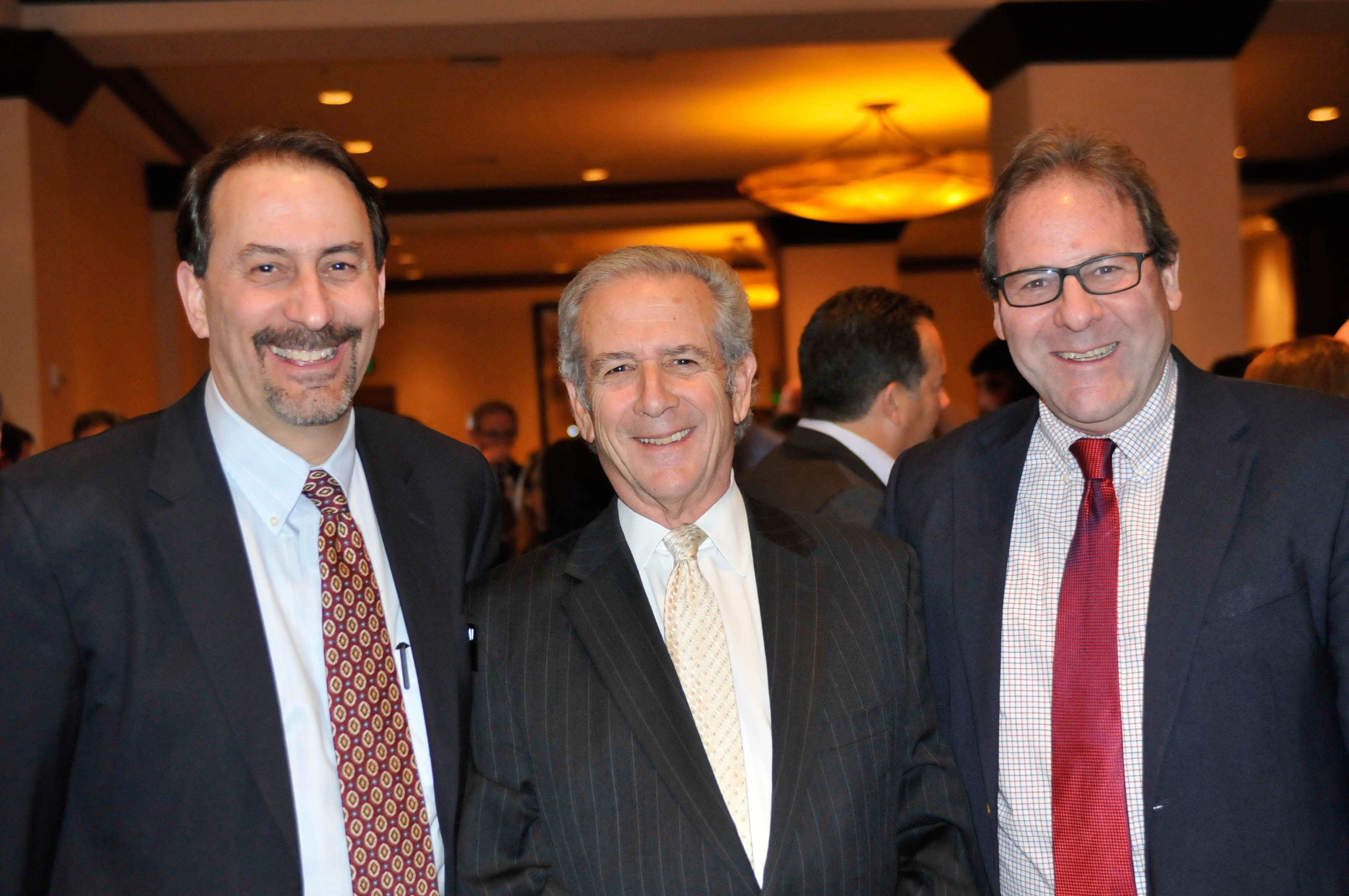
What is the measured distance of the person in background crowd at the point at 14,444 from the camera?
15.4 ft

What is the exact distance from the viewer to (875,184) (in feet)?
26.3

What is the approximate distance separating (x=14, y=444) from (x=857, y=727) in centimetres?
427

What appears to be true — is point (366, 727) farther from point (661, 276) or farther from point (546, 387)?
point (546, 387)

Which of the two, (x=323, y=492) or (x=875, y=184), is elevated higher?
(x=875, y=184)

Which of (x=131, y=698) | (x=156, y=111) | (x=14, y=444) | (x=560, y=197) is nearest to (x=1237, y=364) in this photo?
(x=131, y=698)

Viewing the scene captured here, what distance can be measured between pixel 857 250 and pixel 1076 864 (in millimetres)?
10650

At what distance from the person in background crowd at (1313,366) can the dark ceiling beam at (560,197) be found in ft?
28.6

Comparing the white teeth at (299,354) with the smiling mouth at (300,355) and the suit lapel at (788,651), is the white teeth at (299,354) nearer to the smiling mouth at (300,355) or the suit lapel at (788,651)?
the smiling mouth at (300,355)

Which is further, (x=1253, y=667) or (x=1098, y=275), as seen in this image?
(x=1098, y=275)

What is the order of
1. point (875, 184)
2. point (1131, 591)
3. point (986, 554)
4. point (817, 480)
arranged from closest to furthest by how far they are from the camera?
point (1131, 591)
point (986, 554)
point (817, 480)
point (875, 184)

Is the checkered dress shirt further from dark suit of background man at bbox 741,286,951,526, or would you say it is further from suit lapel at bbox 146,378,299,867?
dark suit of background man at bbox 741,286,951,526

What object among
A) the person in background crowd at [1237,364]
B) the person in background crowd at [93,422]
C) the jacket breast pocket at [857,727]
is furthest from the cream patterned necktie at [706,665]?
the person in background crowd at [93,422]

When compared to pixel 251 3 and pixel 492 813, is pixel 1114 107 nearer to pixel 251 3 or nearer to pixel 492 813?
pixel 251 3

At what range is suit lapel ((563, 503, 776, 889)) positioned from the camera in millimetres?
1667
